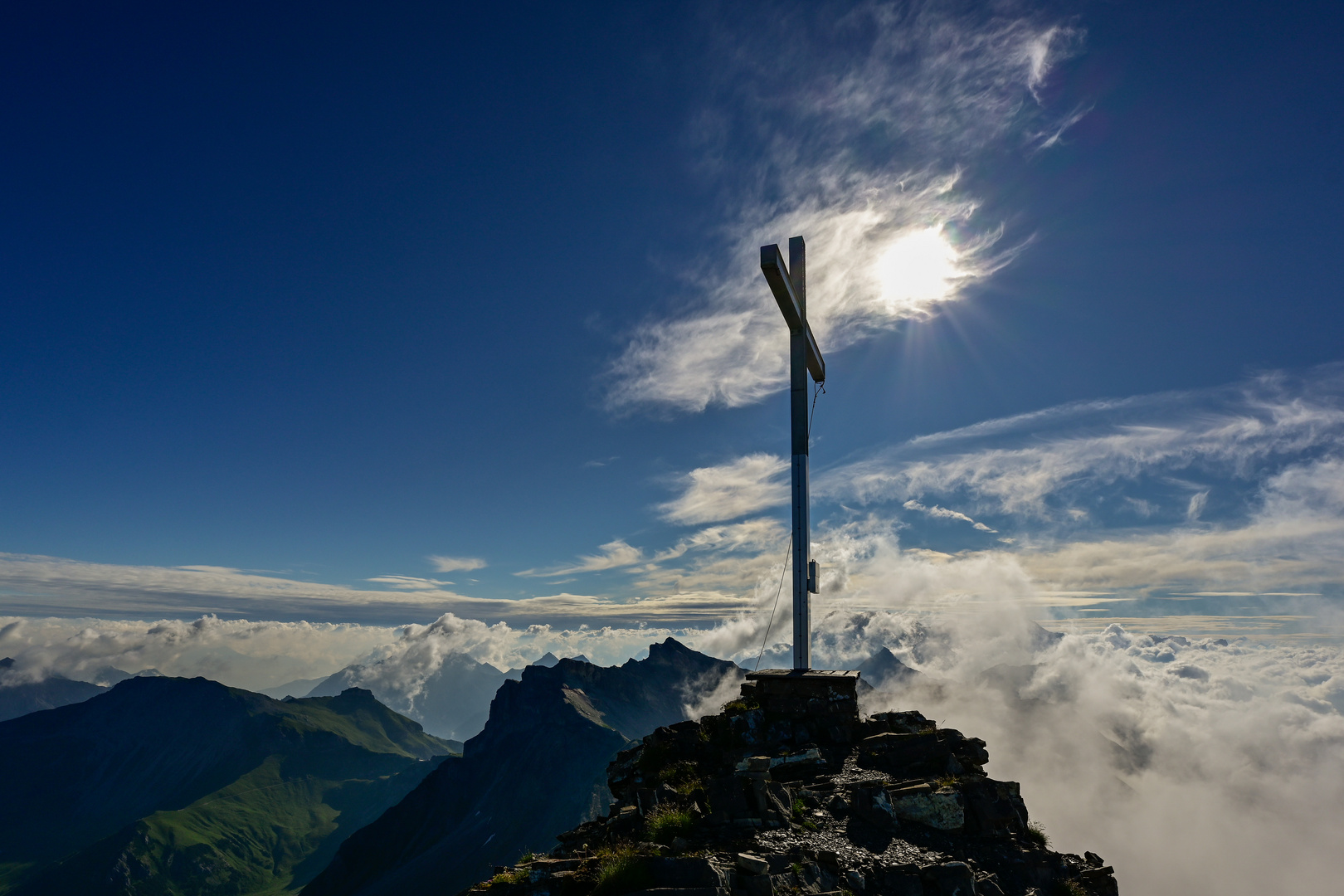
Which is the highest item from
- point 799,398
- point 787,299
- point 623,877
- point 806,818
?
point 787,299

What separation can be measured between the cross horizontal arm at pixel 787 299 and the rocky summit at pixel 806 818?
13149mm

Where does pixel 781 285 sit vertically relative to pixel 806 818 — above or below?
Result: above

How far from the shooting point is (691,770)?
1833 centimetres

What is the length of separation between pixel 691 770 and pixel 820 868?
6.26 meters

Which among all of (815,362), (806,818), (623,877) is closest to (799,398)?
(815,362)

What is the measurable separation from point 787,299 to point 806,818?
18.4 meters

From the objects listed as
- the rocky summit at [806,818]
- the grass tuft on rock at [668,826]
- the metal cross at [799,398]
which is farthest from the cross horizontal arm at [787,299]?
the grass tuft on rock at [668,826]

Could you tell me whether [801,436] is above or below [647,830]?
above

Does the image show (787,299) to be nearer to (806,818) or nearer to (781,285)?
(781,285)

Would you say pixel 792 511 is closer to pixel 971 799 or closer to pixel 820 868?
pixel 971 799

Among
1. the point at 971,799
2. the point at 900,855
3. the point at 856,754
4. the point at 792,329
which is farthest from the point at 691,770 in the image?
the point at 792,329

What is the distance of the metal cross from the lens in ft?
77.3

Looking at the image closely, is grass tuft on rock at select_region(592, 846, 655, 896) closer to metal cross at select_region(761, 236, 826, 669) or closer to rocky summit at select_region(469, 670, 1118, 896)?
rocky summit at select_region(469, 670, 1118, 896)

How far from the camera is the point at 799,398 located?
25.1 meters
